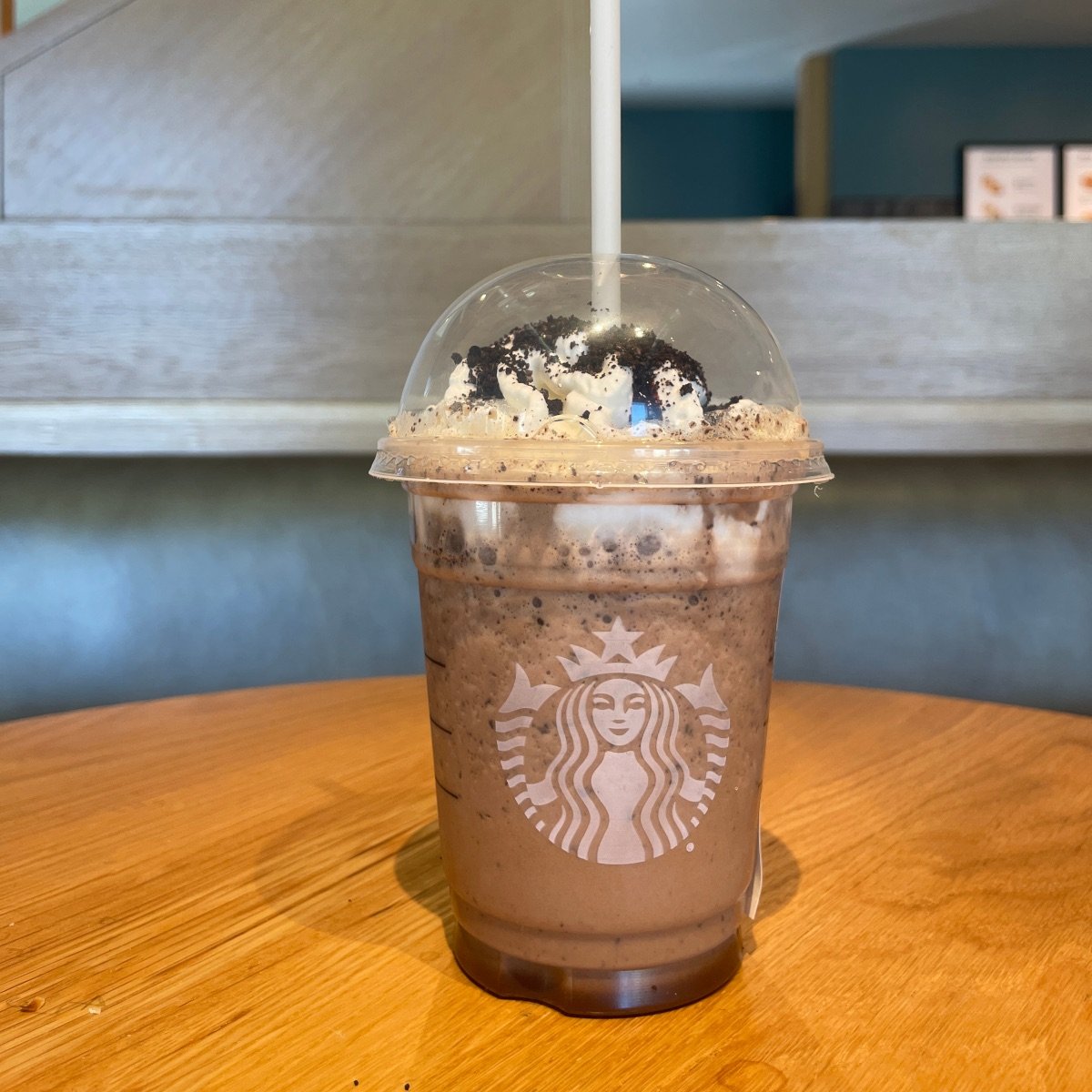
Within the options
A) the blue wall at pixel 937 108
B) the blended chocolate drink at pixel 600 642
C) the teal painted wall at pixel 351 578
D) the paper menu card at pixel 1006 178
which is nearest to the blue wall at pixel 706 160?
the blue wall at pixel 937 108

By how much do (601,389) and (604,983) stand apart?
32cm

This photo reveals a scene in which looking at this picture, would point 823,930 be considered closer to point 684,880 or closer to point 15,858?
point 684,880

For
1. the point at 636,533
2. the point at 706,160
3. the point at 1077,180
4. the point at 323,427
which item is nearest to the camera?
the point at 636,533

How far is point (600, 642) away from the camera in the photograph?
563 mm

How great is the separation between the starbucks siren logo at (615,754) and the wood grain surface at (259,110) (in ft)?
4.52

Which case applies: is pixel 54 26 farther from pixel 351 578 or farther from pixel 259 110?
pixel 351 578

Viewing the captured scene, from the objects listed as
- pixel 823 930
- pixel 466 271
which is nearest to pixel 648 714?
pixel 823 930

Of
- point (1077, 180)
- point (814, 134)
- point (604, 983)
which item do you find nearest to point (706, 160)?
point (814, 134)

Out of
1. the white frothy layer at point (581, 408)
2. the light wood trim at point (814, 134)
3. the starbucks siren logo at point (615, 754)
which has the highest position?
the light wood trim at point (814, 134)

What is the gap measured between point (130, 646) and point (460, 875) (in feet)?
4.64

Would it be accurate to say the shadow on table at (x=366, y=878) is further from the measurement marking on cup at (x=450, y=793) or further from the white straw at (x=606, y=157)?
the white straw at (x=606, y=157)

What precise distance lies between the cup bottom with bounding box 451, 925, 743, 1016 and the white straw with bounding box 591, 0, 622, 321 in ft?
1.20

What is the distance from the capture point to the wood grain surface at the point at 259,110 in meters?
1.78

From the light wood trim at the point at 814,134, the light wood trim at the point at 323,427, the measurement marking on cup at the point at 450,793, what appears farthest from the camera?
the light wood trim at the point at 814,134
